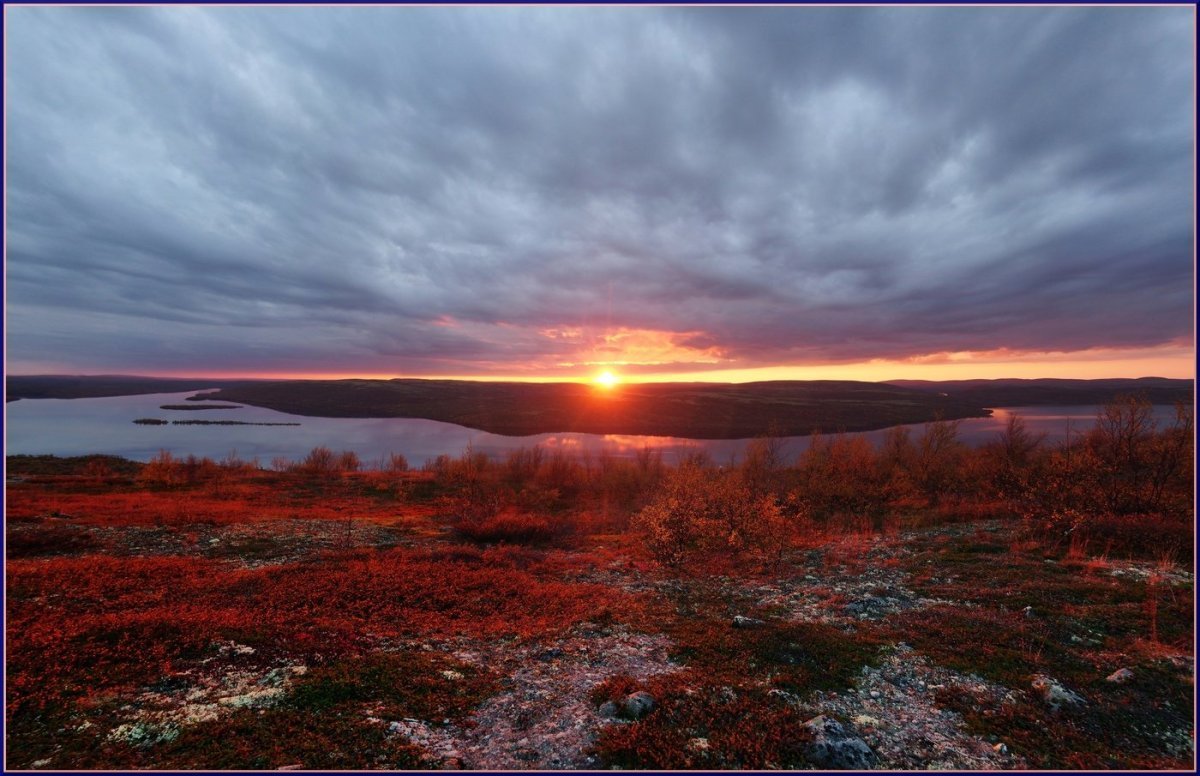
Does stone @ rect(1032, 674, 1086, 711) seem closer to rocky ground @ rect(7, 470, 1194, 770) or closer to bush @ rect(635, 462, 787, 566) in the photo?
rocky ground @ rect(7, 470, 1194, 770)

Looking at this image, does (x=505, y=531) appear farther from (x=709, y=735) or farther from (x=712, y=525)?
(x=709, y=735)

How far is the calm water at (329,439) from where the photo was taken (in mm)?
108375

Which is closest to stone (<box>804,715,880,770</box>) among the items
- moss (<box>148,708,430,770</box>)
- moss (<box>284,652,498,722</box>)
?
moss (<box>284,652,498,722</box>)

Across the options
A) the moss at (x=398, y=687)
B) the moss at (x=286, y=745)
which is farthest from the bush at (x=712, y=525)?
the moss at (x=286, y=745)

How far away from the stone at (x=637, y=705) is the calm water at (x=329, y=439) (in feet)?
295

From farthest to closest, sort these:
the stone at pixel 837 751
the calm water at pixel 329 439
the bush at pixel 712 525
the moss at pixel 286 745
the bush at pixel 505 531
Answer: the calm water at pixel 329 439, the bush at pixel 505 531, the bush at pixel 712 525, the stone at pixel 837 751, the moss at pixel 286 745

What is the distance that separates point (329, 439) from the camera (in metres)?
134

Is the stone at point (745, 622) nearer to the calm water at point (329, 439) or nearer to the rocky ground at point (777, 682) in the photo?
the rocky ground at point (777, 682)

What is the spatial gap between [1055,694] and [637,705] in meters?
9.25

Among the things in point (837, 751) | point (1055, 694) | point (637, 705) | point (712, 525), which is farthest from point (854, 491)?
point (637, 705)

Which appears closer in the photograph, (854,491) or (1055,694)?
(1055,694)

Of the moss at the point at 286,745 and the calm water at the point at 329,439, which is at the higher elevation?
the moss at the point at 286,745

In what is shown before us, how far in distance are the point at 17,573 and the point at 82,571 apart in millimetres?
1794

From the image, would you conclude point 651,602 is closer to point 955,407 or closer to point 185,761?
point 185,761
